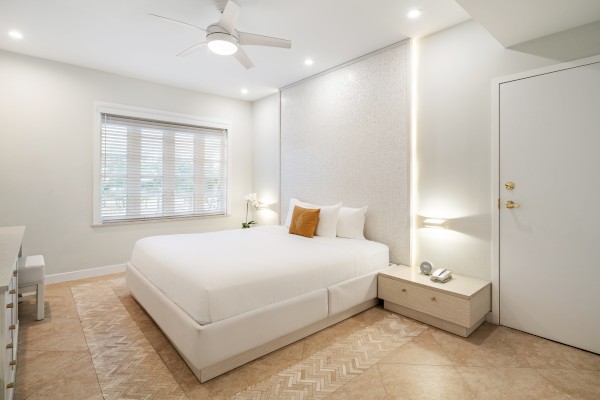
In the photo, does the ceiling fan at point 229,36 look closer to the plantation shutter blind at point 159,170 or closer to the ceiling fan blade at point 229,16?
the ceiling fan blade at point 229,16

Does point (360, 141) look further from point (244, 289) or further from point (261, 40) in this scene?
point (244, 289)

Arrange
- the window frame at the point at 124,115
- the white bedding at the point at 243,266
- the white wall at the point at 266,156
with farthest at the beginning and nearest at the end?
the white wall at the point at 266,156 < the window frame at the point at 124,115 < the white bedding at the point at 243,266

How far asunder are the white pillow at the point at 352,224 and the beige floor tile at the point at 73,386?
102 inches

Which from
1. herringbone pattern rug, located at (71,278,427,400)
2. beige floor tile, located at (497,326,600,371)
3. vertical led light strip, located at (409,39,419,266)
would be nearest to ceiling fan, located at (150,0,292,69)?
vertical led light strip, located at (409,39,419,266)

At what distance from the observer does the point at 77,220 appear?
3.95 meters

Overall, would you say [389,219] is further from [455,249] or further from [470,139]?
[470,139]

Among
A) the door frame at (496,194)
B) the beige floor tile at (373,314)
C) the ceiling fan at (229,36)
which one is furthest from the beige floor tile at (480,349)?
the ceiling fan at (229,36)

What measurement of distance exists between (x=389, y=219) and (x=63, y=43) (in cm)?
405

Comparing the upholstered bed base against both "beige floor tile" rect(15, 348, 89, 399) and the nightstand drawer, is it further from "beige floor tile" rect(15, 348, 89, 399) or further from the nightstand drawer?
"beige floor tile" rect(15, 348, 89, 399)

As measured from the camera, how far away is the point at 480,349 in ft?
7.57

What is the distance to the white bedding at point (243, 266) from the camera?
2.02m

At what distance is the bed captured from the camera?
1.95m

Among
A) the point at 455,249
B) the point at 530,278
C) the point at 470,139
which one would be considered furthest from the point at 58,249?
the point at 530,278

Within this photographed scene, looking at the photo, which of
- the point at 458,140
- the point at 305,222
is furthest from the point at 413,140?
the point at 305,222
